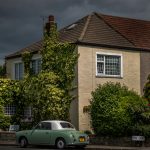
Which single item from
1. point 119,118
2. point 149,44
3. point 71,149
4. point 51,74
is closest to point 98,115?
point 119,118

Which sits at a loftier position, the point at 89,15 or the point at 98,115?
the point at 89,15

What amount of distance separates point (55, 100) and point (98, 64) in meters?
5.23

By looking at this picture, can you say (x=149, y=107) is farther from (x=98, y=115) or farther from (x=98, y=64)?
(x=98, y=64)

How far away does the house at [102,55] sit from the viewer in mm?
35938

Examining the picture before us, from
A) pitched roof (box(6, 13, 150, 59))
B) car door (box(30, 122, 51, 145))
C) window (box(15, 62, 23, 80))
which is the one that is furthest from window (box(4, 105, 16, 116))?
car door (box(30, 122, 51, 145))

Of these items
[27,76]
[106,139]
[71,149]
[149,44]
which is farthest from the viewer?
[149,44]

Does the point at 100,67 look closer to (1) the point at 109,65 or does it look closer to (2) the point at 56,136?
(1) the point at 109,65

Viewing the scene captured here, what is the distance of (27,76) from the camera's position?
36.3 meters

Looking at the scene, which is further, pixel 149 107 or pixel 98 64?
pixel 98 64

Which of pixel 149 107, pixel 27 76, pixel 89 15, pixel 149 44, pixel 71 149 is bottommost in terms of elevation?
pixel 71 149

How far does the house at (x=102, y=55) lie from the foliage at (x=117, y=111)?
5213mm

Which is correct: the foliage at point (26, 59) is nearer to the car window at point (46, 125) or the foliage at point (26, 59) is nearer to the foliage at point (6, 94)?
the foliage at point (6, 94)

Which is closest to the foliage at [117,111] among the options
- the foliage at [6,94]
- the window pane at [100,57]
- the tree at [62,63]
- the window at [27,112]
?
the tree at [62,63]

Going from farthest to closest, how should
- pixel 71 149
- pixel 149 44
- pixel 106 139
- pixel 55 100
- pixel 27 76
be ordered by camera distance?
pixel 149 44, pixel 27 76, pixel 55 100, pixel 106 139, pixel 71 149
